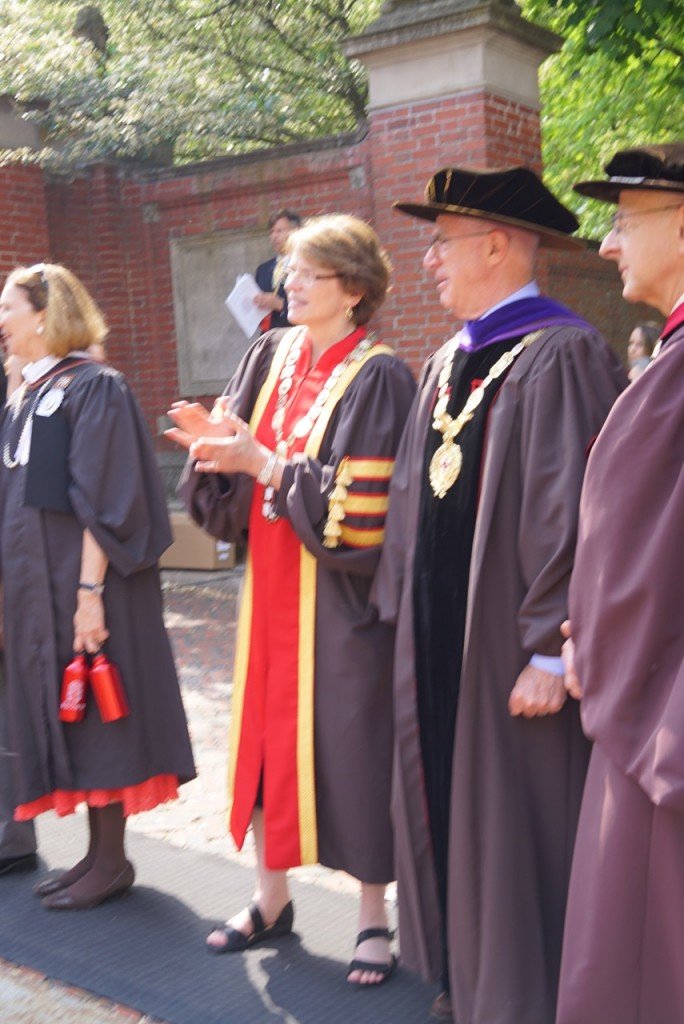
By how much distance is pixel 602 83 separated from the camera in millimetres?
14430

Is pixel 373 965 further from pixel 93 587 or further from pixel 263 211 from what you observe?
pixel 263 211

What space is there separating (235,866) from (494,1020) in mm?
1820

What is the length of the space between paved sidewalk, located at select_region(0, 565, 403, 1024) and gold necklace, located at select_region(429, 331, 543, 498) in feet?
5.63

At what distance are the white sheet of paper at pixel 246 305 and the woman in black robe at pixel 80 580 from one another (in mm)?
4824

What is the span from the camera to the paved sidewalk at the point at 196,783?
3.78 meters

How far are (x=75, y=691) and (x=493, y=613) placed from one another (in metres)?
1.60

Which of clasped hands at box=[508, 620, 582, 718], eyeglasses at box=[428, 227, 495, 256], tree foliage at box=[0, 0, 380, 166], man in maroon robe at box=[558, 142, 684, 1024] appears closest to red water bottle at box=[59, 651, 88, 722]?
clasped hands at box=[508, 620, 582, 718]

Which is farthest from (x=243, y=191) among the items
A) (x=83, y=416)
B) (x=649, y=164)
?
(x=649, y=164)

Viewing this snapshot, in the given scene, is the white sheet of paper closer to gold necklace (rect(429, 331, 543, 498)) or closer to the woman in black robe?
the woman in black robe

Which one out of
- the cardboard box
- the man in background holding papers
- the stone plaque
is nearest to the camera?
the man in background holding papers

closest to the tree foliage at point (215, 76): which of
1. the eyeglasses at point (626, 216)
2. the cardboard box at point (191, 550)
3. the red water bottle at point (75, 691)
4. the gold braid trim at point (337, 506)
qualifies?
the cardboard box at point (191, 550)

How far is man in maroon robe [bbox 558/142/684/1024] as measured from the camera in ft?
8.32

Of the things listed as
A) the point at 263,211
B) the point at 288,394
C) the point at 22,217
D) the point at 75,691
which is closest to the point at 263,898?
the point at 75,691

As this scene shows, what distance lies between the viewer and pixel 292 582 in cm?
387
